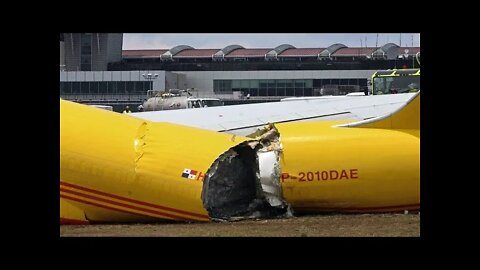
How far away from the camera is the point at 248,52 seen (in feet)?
195

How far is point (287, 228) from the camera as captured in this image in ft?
30.8

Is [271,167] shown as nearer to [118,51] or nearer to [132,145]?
[132,145]

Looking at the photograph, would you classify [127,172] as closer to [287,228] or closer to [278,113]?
[287,228]

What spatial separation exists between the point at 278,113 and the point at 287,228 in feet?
16.3

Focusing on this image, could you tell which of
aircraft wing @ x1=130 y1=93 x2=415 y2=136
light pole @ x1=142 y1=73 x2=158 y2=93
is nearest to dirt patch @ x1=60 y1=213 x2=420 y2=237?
aircraft wing @ x1=130 y1=93 x2=415 y2=136

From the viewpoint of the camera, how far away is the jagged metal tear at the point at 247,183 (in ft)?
33.4

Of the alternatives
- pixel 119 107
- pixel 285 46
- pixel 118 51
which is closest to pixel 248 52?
pixel 285 46

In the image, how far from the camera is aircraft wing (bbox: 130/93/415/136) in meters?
13.6

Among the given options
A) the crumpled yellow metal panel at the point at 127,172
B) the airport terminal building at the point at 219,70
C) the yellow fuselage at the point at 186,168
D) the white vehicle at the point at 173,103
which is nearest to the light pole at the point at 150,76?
the airport terminal building at the point at 219,70

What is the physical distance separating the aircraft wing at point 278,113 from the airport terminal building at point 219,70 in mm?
24730

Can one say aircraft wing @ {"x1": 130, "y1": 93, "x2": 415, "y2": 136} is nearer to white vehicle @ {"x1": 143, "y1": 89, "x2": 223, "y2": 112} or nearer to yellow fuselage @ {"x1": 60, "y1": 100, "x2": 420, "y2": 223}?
yellow fuselage @ {"x1": 60, "y1": 100, "x2": 420, "y2": 223}

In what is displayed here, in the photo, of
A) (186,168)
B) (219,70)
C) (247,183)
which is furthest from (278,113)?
(219,70)

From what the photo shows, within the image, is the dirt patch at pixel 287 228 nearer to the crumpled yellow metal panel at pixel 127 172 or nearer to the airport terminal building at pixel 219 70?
the crumpled yellow metal panel at pixel 127 172

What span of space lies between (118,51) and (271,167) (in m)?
44.8
